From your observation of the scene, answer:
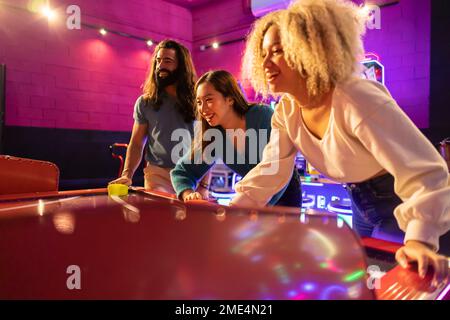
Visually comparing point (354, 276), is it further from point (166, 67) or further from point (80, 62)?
point (80, 62)

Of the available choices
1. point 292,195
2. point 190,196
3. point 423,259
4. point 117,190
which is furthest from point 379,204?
point 117,190

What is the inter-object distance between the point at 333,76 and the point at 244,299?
1.88ft

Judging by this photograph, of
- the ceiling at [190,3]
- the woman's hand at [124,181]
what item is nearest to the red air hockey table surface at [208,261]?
the woman's hand at [124,181]

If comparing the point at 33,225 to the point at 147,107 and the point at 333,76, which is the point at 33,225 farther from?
the point at 147,107

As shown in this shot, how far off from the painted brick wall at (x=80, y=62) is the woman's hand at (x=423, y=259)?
213 inches

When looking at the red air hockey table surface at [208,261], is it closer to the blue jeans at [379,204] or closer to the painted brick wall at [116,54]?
the blue jeans at [379,204]

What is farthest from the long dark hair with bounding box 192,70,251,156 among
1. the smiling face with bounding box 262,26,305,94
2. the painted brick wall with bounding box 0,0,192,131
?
the painted brick wall with bounding box 0,0,192,131

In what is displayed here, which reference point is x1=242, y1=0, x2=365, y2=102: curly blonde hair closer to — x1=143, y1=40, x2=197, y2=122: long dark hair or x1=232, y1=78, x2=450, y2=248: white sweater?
x1=232, y1=78, x2=450, y2=248: white sweater

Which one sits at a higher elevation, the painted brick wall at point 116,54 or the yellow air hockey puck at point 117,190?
the painted brick wall at point 116,54

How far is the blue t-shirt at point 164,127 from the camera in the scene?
6.03ft

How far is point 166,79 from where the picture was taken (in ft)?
6.08

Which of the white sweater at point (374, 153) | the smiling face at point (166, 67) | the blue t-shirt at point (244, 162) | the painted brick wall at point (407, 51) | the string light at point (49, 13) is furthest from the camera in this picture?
the string light at point (49, 13)

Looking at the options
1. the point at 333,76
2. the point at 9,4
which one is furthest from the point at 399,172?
the point at 9,4
